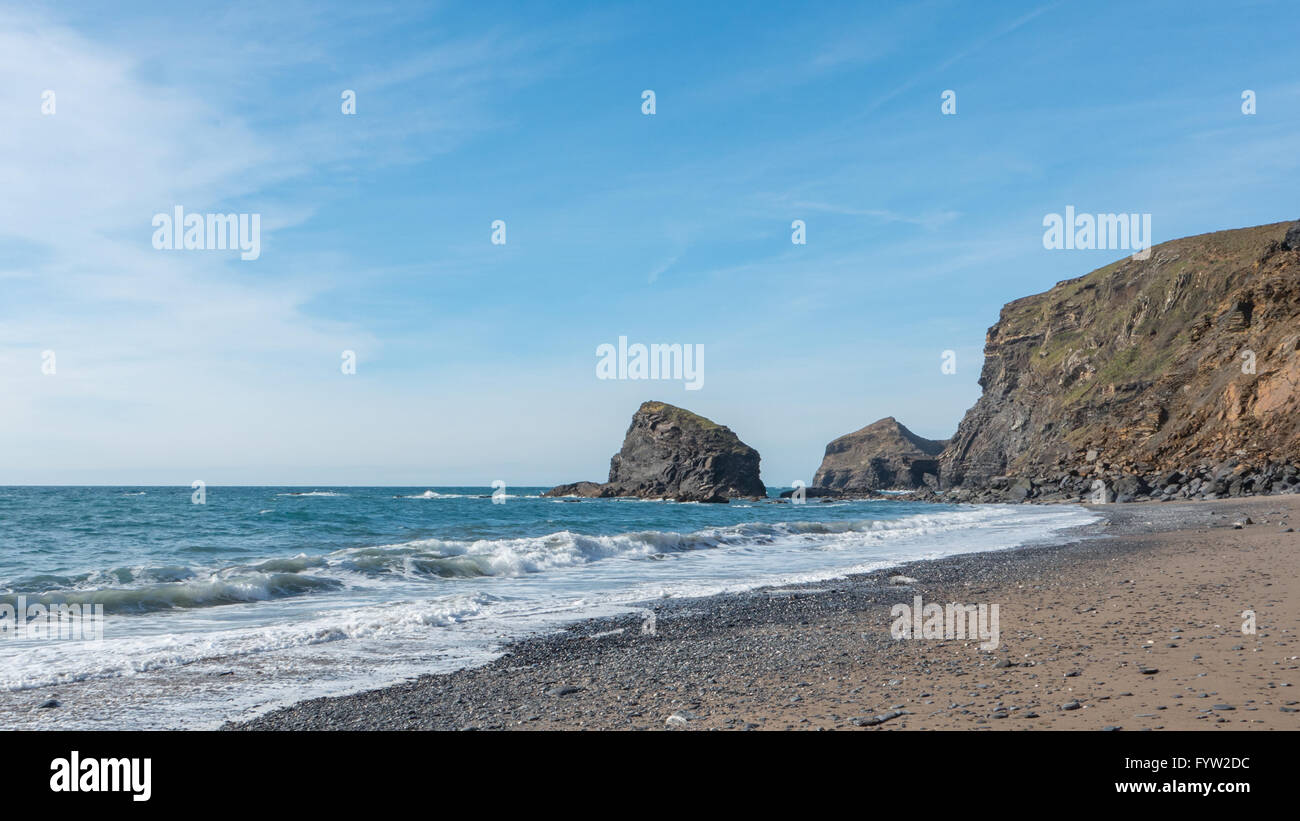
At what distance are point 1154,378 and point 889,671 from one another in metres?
75.4

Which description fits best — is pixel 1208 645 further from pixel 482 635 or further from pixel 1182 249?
pixel 1182 249

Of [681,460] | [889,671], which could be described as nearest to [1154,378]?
[681,460]

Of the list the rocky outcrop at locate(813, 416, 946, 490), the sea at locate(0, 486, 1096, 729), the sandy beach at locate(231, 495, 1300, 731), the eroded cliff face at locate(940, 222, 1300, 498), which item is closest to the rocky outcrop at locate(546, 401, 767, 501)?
the eroded cliff face at locate(940, 222, 1300, 498)

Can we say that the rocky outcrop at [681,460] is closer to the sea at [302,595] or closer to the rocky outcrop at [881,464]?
the rocky outcrop at [881,464]

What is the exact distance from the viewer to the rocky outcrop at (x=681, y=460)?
351ft

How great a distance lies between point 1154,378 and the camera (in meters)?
69.8

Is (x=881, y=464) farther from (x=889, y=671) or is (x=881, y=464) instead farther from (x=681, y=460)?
(x=889, y=671)

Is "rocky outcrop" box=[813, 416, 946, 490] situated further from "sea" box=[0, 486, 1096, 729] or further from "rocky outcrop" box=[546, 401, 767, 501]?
"sea" box=[0, 486, 1096, 729]

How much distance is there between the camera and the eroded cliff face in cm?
4869

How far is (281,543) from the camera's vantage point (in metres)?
29.2

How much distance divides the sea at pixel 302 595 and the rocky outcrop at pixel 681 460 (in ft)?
231
